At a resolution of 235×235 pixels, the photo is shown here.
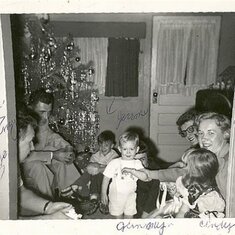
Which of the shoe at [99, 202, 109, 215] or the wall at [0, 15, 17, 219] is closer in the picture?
the wall at [0, 15, 17, 219]

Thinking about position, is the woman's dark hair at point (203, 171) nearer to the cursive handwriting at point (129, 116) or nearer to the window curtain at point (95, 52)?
the cursive handwriting at point (129, 116)

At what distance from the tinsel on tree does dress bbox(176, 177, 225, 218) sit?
58 centimetres

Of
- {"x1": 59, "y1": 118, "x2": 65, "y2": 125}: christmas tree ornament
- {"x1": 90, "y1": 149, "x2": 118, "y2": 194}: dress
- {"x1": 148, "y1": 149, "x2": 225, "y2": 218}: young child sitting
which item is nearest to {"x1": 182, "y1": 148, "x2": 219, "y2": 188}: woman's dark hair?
{"x1": 148, "y1": 149, "x2": 225, "y2": 218}: young child sitting

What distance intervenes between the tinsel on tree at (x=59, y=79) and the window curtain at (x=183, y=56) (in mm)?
457

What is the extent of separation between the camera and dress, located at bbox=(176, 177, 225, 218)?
2.34 ft

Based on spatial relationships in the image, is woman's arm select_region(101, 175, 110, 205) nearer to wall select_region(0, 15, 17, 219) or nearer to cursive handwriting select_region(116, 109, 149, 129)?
Answer: wall select_region(0, 15, 17, 219)

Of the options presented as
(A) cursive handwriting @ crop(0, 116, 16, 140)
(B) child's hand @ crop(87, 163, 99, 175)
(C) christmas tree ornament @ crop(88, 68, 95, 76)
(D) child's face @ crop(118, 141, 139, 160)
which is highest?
(C) christmas tree ornament @ crop(88, 68, 95, 76)

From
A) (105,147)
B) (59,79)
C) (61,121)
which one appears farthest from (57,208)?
(59,79)

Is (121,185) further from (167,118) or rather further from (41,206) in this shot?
(167,118)

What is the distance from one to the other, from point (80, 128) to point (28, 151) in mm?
766

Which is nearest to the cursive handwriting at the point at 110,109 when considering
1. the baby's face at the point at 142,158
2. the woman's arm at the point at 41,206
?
the baby's face at the point at 142,158

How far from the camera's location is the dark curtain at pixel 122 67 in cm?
205
